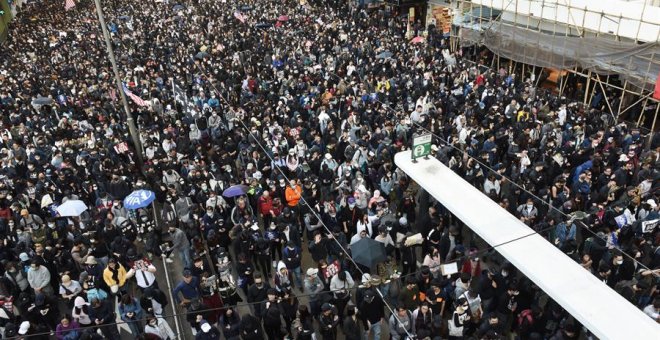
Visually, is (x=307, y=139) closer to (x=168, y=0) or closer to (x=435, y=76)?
(x=435, y=76)

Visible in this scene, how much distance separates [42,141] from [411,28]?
18439 millimetres

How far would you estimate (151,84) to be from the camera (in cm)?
1845

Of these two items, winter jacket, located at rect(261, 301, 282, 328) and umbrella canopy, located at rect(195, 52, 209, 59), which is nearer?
winter jacket, located at rect(261, 301, 282, 328)

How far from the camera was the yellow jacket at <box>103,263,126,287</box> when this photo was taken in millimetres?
8195

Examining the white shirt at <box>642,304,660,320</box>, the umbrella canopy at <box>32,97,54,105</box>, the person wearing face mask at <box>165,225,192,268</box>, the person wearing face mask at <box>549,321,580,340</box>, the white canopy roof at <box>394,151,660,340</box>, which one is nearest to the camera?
the white canopy roof at <box>394,151,660,340</box>

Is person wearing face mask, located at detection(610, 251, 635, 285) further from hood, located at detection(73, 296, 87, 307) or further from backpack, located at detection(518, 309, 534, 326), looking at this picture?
hood, located at detection(73, 296, 87, 307)

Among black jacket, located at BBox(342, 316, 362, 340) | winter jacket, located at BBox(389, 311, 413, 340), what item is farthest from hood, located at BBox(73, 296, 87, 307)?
winter jacket, located at BBox(389, 311, 413, 340)

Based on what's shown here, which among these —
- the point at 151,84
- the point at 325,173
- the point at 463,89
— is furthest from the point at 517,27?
the point at 151,84

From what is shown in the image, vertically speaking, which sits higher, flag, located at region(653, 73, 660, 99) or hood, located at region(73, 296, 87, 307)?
flag, located at region(653, 73, 660, 99)

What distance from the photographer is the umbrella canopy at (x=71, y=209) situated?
943 cm

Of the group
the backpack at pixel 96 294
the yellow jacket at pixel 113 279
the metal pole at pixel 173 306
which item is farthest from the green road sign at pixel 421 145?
the backpack at pixel 96 294

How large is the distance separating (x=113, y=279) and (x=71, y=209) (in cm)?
216

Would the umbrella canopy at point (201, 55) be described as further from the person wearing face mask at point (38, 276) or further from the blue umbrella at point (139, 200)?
the person wearing face mask at point (38, 276)

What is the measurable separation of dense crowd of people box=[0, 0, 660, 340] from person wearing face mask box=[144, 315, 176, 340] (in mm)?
28
